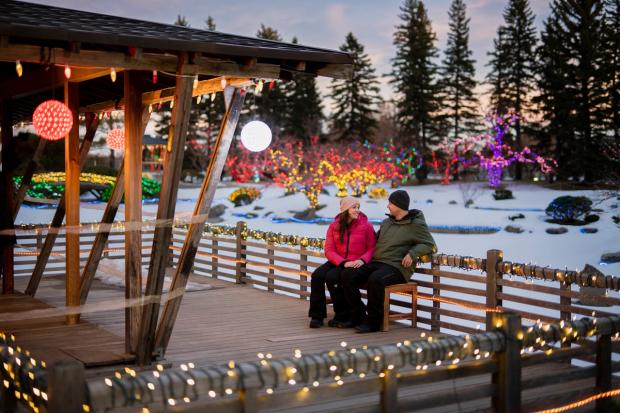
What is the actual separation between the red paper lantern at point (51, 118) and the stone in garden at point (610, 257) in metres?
13.2

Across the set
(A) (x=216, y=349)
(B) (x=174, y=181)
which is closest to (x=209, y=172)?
(B) (x=174, y=181)

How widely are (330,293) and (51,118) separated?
3.14m

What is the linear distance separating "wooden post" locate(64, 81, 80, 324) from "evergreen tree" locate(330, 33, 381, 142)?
40309mm

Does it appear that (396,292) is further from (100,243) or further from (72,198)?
(72,198)

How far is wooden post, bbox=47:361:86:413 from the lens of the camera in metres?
2.71

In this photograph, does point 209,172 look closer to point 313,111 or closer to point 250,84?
point 250,84

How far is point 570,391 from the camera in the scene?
427 centimetres

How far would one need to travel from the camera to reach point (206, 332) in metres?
6.66

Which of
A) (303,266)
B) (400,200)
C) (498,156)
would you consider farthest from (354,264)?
(498,156)

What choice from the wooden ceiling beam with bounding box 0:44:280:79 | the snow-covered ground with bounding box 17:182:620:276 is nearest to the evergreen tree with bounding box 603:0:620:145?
the snow-covered ground with bounding box 17:182:620:276

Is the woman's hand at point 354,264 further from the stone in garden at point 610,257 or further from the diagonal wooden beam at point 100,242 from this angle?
the stone in garden at point 610,257

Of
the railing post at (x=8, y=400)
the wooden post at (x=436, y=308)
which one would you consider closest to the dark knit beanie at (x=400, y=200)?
the wooden post at (x=436, y=308)

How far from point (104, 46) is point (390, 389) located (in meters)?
3.36

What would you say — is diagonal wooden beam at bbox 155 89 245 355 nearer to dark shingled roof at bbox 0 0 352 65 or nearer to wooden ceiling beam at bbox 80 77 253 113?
wooden ceiling beam at bbox 80 77 253 113
